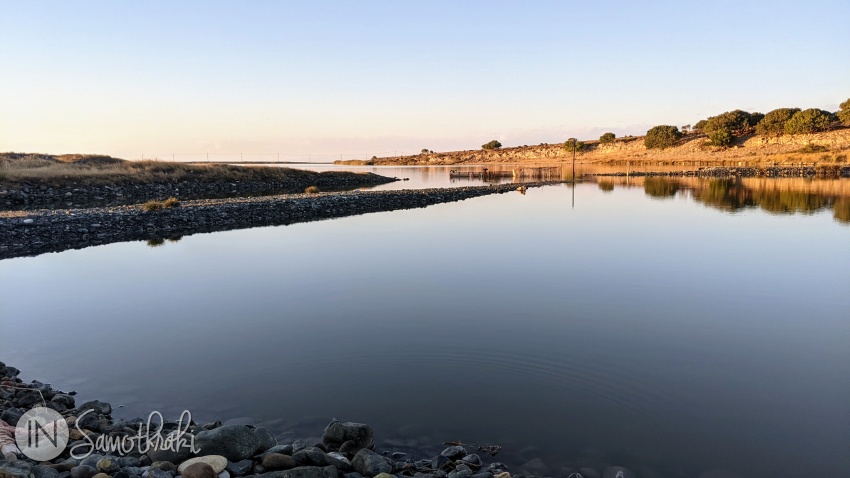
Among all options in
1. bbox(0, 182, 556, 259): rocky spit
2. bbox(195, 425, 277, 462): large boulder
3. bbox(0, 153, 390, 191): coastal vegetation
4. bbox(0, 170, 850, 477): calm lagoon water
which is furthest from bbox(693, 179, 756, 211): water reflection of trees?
bbox(0, 153, 390, 191): coastal vegetation

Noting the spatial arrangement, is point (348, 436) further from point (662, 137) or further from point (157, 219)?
point (662, 137)

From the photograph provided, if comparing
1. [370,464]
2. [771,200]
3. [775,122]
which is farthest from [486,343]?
[775,122]

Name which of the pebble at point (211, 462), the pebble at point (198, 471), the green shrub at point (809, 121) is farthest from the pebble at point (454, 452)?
the green shrub at point (809, 121)

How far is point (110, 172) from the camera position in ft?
140

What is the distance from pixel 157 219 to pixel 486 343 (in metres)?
21.2

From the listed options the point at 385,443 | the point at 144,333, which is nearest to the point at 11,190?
the point at 144,333

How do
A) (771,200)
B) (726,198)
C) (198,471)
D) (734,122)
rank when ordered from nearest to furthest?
(198,471) < (771,200) < (726,198) < (734,122)

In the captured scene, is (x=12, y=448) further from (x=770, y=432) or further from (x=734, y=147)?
(x=734, y=147)

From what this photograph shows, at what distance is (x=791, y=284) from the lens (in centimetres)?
1293

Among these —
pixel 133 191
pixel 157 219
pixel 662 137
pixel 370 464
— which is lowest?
pixel 370 464

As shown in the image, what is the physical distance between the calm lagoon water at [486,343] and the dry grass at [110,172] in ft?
78.0

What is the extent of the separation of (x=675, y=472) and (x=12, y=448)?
6.28 metres

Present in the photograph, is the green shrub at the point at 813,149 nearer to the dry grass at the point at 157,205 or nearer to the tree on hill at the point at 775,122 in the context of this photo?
the tree on hill at the point at 775,122

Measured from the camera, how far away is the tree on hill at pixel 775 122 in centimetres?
10494
